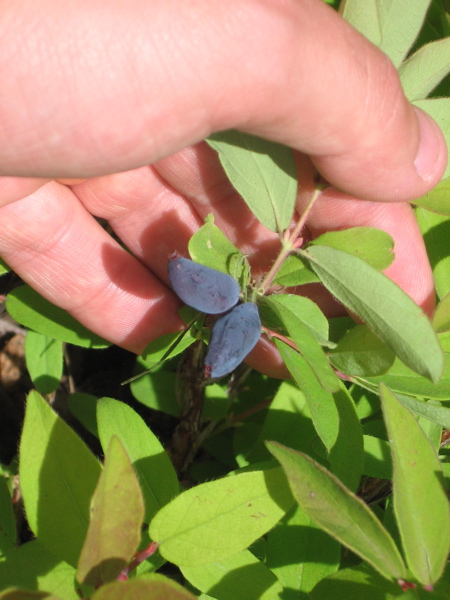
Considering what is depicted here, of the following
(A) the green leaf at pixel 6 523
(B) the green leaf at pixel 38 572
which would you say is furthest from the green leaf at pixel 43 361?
(B) the green leaf at pixel 38 572

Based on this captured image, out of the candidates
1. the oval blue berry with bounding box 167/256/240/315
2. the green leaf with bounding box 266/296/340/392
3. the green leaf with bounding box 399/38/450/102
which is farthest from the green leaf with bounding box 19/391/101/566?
the green leaf with bounding box 399/38/450/102

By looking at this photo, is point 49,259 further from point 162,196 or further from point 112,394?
point 112,394

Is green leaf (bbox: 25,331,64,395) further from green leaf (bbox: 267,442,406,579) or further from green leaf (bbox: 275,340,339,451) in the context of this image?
green leaf (bbox: 267,442,406,579)

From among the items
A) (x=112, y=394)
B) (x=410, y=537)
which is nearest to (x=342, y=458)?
(x=410, y=537)

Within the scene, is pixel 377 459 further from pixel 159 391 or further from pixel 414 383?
pixel 159 391

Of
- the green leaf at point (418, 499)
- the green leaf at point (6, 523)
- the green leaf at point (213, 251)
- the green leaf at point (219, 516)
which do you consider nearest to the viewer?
the green leaf at point (418, 499)

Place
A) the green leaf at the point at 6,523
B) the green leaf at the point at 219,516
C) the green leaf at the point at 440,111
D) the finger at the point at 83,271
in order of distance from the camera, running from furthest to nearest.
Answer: the finger at the point at 83,271 → the green leaf at the point at 6,523 → the green leaf at the point at 440,111 → the green leaf at the point at 219,516

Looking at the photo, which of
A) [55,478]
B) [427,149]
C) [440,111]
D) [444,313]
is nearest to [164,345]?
[55,478]

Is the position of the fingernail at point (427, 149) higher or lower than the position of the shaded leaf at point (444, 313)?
higher

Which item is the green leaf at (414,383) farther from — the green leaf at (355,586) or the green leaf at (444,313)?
the green leaf at (355,586)
